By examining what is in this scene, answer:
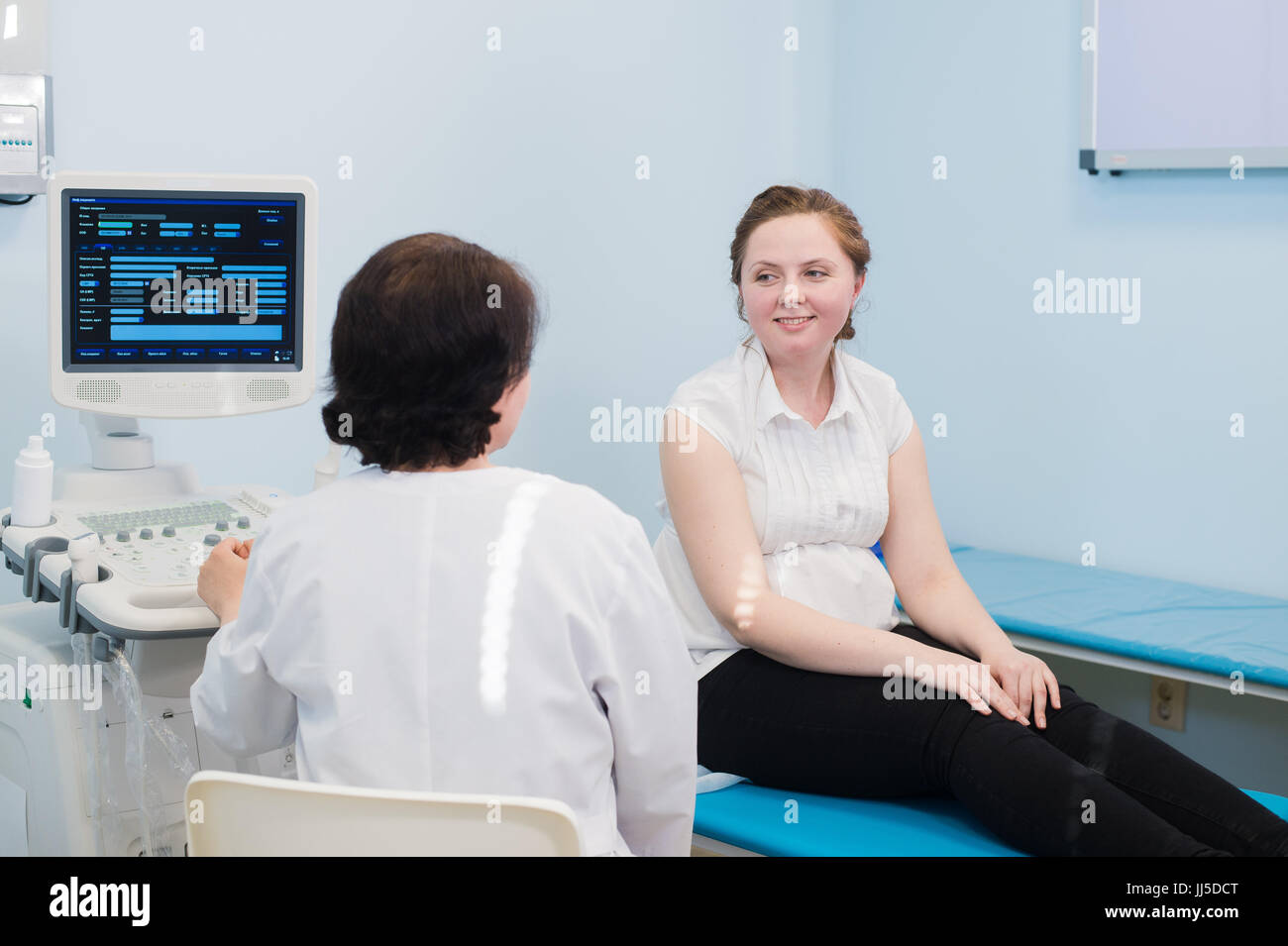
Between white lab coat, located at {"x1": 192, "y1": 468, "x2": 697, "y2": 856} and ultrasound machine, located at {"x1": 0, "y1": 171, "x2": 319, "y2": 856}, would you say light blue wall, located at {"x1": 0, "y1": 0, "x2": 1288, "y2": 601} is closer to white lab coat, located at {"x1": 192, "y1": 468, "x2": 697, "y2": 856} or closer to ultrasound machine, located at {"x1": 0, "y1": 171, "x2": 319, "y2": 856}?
ultrasound machine, located at {"x1": 0, "y1": 171, "x2": 319, "y2": 856}

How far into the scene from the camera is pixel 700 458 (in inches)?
71.4

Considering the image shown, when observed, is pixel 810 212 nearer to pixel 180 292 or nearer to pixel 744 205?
pixel 180 292

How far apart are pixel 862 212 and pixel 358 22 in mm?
1429

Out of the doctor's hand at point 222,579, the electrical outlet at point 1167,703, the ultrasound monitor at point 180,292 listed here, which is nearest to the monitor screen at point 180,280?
the ultrasound monitor at point 180,292

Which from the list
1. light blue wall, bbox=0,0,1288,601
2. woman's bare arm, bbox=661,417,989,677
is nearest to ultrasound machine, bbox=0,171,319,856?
light blue wall, bbox=0,0,1288,601

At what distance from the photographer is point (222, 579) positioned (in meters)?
1.38

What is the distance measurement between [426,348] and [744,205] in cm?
207

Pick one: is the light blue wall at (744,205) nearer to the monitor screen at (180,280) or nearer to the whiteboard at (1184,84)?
the whiteboard at (1184,84)

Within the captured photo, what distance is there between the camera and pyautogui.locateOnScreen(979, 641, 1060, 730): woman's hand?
173 centimetres

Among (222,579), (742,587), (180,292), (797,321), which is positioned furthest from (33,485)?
(797,321)

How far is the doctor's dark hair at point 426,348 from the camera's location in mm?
1138

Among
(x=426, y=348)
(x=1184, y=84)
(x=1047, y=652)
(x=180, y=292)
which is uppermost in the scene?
(x=1184, y=84)
